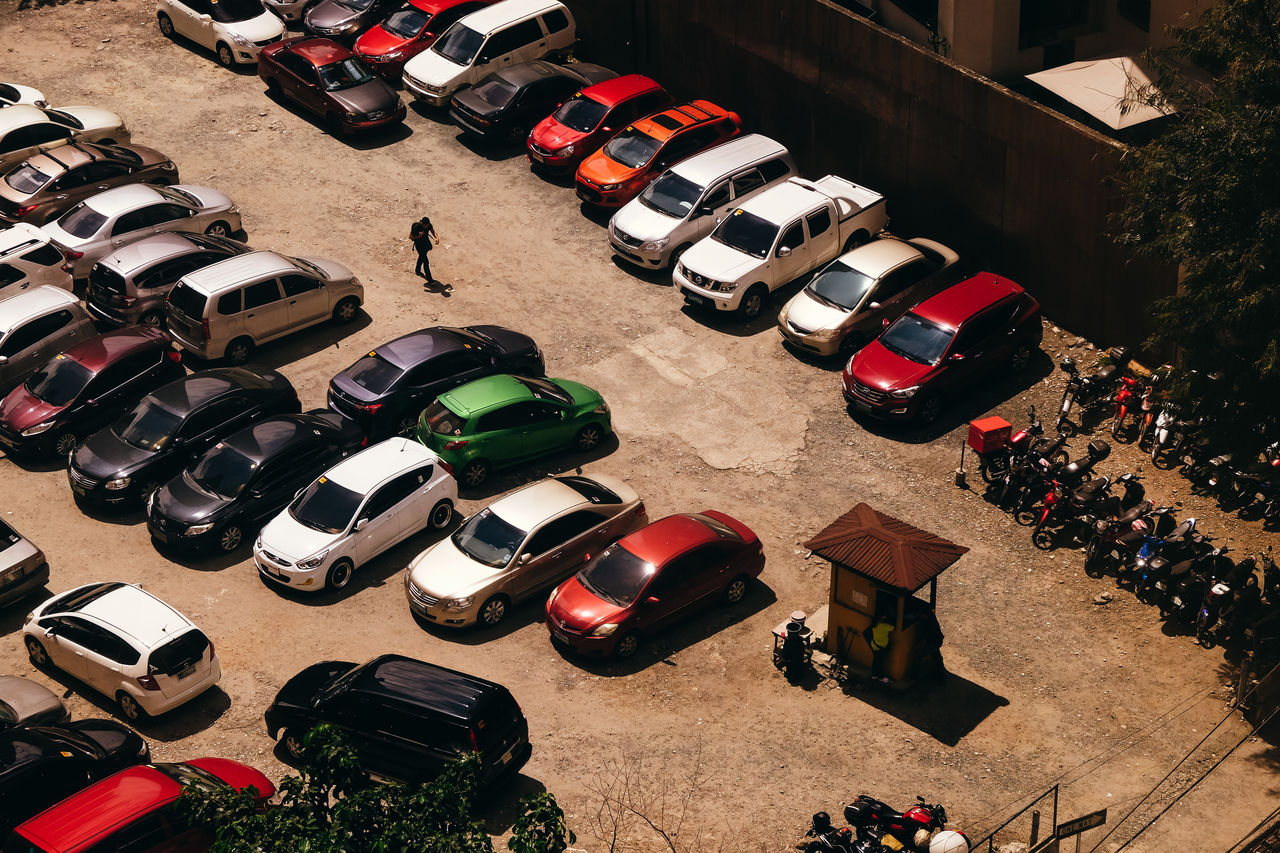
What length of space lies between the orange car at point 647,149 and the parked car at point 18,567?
13886 millimetres

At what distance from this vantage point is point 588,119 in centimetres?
3195

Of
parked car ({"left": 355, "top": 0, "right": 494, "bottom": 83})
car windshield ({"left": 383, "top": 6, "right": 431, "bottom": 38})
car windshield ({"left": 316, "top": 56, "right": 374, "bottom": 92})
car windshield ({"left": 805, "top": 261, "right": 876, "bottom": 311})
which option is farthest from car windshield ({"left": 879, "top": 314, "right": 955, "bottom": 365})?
car windshield ({"left": 383, "top": 6, "right": 431, "bottom": 38})

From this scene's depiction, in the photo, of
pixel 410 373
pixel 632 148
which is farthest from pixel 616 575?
pixel 632 148

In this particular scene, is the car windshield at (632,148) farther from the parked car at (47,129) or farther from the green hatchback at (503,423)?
the parked car at (47,129)

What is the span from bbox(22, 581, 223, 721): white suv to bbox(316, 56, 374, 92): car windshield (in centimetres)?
1648

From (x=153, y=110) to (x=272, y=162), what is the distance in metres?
4.10

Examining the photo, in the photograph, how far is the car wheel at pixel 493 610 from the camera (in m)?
21.1

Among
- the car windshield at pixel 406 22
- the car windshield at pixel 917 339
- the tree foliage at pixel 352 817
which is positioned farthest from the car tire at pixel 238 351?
the tree foliage at pixel 352 817

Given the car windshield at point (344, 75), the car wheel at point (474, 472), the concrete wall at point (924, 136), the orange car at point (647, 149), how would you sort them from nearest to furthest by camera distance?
the car wheel at point (474, 472), the concrete wall at point (924, 136), the orange car at point (647, 149), the car windshield at point (344, 75)

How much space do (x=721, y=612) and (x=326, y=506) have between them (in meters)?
6.18

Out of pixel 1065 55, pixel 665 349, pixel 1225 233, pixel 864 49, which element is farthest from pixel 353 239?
pixel 1225 233

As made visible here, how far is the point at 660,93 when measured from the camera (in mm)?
32750

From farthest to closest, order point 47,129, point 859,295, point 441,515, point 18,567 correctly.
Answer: point 47,129
point 859,295
point 441,515
point 18,567

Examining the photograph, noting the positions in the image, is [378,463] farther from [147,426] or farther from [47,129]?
[47,129]
